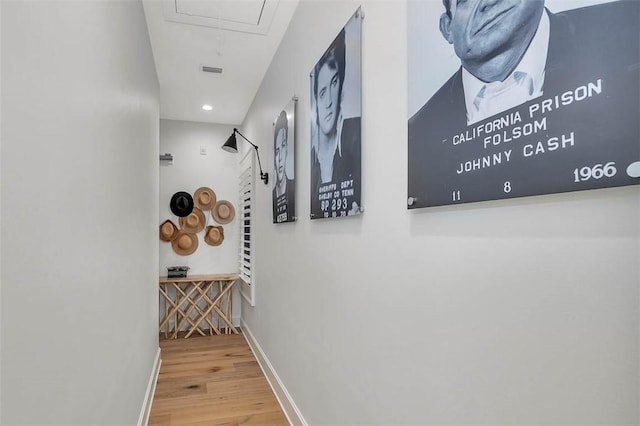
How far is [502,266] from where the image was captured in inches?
32.5

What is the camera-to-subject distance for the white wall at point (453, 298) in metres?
0.63

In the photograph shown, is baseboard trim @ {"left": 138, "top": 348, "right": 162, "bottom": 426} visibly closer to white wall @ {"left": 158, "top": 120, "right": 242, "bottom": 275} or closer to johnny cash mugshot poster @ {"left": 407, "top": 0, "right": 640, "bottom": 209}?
white wall @ {"left": 158, "top": 120, "right": 242, "bottom": 275}

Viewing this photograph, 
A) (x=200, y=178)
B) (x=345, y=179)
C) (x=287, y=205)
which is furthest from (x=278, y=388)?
(x=200, y=178)

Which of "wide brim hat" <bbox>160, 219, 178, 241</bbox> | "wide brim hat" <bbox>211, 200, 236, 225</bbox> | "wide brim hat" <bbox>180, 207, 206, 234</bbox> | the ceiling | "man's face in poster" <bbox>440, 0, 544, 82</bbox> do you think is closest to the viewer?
"man's face in poster" <bbox>440, 0, 544, 82</bbox>

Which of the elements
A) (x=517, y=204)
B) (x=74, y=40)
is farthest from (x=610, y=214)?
(x=74, y=40)

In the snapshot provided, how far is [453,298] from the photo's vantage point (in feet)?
3.21

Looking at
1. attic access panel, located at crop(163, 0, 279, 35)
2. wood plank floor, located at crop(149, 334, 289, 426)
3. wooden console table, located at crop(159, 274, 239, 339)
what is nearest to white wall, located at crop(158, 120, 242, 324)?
wooden console table, located at crop(159, 274, 239, 339)

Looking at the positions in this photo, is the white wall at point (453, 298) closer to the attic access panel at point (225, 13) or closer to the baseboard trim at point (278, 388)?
the baseboard trim at point (278, 388)

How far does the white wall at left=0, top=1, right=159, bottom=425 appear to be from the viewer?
688 mm

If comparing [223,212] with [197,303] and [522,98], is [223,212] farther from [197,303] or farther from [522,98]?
[522,98]

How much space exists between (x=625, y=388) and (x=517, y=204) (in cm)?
36

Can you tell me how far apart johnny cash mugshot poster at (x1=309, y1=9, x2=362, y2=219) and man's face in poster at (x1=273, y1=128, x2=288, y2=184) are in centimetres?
62

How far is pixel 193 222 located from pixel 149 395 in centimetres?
240

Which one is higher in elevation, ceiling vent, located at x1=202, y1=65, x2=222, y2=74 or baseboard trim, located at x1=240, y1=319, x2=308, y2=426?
ceiling vent, located at x1=202, y1=65, x2=222, y2=74
